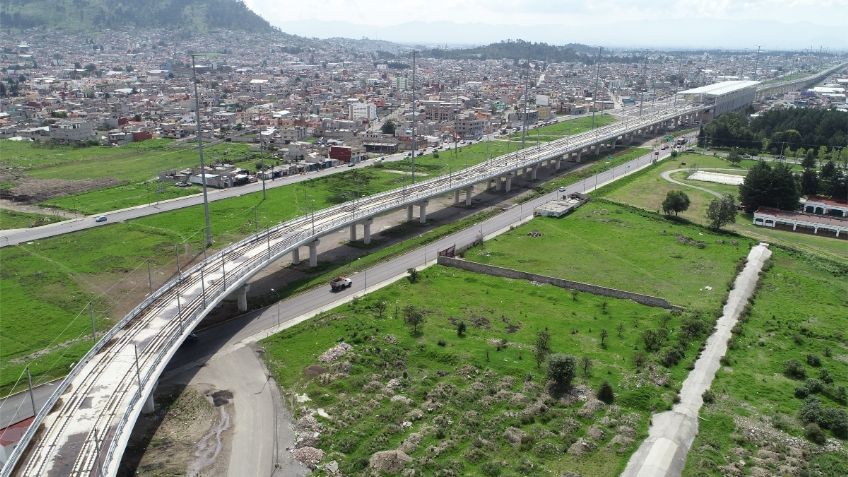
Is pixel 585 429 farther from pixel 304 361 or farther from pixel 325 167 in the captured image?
pixel 325 167

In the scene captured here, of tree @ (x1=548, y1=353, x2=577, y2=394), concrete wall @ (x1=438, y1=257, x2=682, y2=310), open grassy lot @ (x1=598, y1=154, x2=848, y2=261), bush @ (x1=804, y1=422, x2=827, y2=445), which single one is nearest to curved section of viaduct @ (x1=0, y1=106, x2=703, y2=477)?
concrete wall @ (x1=438, y1=257, x2=682, y2=310)

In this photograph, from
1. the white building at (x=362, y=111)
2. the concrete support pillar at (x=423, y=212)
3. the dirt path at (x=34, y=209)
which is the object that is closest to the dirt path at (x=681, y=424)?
the concrete support pillar at (x=423, y=212)

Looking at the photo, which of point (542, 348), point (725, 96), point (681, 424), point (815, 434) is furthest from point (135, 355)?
point (725, 96)

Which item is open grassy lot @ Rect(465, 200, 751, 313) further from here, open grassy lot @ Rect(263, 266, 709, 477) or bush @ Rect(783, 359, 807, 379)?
bush @ Rect(783, 359, 807, 379)

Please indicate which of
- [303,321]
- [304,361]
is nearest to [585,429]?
[304,361]

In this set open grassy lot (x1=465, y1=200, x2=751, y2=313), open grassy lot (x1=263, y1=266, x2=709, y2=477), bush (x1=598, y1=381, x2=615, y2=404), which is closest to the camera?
open grassy lot (x1=263, y1=266, x2=709, y2=477)

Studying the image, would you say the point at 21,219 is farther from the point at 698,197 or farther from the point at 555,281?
the point at 698,197
